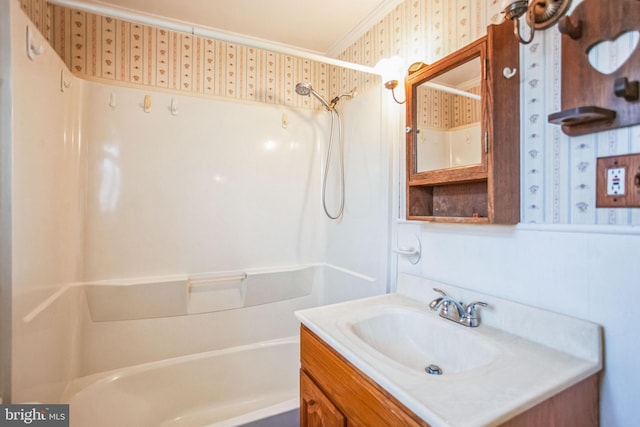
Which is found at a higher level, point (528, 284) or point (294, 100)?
point (294, 100)

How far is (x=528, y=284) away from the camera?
3.32 feet

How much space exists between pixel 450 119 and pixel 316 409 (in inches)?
48.3

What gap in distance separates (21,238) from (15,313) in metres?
0.27

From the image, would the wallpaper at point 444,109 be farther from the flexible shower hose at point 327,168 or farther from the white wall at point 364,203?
the flexible shower hose at point 327,168

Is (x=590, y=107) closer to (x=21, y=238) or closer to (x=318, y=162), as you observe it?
(x=318, y=162)

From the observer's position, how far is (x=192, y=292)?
193cm

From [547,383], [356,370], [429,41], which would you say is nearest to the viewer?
[547,383]

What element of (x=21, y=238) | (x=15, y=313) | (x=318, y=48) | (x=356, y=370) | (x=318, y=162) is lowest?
(x=356, y=370)

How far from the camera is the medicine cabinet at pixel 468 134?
3.37 ft

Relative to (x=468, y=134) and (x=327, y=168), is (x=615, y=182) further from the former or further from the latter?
(x=327, y=168)

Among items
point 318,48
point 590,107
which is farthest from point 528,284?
point 318,48

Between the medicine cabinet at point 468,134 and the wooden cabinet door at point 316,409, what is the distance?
0.79 meters

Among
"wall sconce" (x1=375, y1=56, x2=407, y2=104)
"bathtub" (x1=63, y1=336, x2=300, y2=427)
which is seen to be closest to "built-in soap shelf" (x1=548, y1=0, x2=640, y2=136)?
"wall sconce" (x1=375, y1=56, x2=407, y2=104)

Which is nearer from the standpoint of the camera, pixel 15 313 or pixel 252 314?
pixel 15 313
